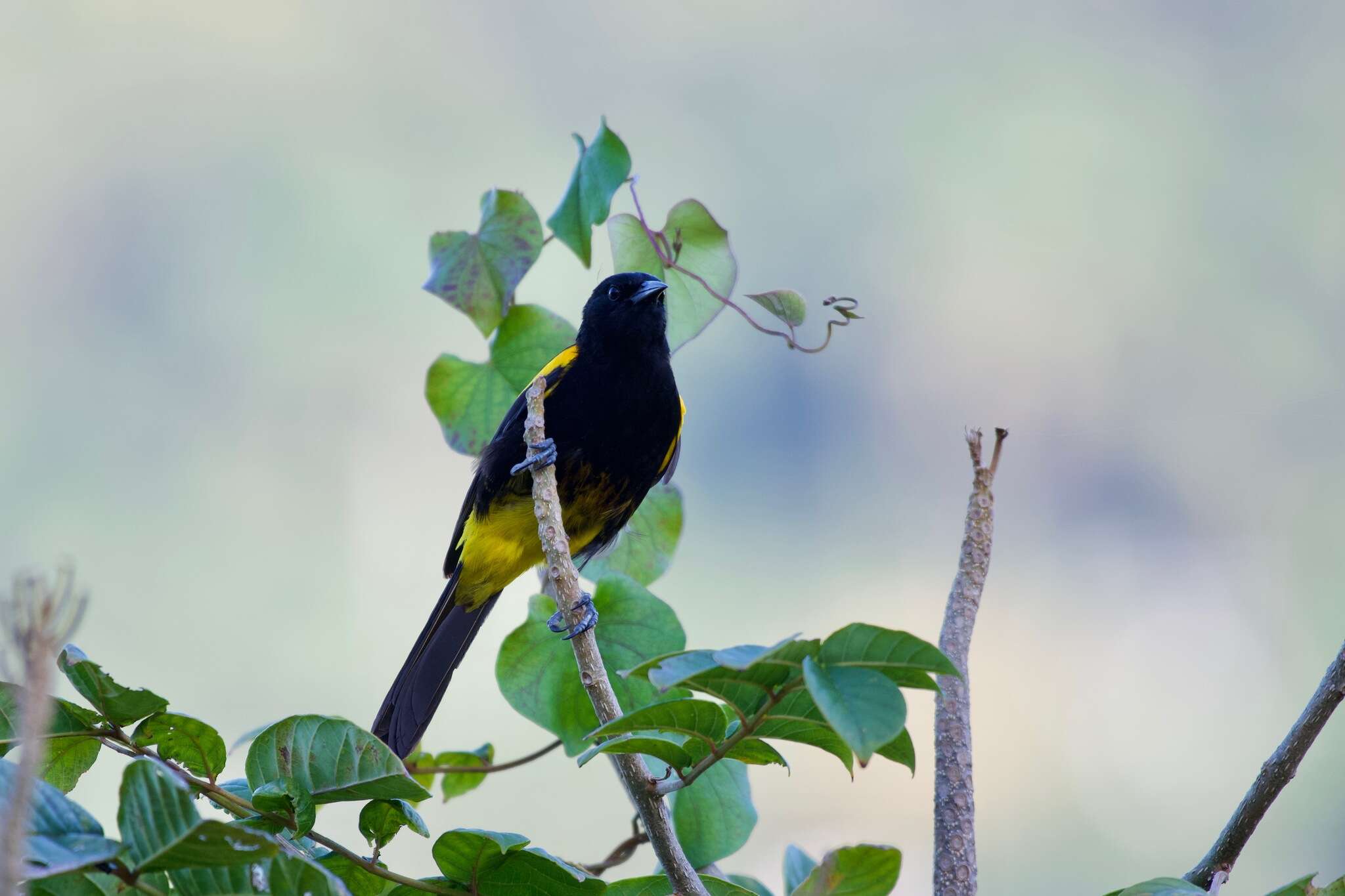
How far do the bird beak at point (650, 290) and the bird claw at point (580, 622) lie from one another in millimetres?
687

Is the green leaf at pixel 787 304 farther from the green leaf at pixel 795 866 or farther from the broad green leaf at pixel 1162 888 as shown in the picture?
the broad green leaf at pixel 1162 888

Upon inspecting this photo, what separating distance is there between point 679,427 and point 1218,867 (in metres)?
2.00

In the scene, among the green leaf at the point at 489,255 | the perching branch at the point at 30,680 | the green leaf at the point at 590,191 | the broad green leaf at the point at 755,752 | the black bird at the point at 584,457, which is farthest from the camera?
the black bird at the point at 584,457

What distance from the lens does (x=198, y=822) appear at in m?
0.74

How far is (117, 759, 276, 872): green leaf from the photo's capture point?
746 millimetres

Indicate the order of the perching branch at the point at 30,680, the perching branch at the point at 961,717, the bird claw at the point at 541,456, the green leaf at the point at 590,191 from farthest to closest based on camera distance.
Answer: the green leaf at the point at 590,191
the bird claw at the point at 541,456
the perching branch at the point at 961,717
the perching branch at the point at 30,680

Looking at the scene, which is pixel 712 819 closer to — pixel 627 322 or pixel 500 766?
pixel 500 766

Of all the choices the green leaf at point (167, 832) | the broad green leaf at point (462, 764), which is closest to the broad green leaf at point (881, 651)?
the green leaf at point (167, 832)

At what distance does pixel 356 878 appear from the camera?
1062 millimetres

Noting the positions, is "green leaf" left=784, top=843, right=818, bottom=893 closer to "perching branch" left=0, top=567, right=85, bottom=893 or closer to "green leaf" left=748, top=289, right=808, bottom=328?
"green leaf" left=748, top=289, right=808, bottom=328

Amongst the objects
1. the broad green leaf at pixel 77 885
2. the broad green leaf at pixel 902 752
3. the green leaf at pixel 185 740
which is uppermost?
the green leaf at pixel 185 740

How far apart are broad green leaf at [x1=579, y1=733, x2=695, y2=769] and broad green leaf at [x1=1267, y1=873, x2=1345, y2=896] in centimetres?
46

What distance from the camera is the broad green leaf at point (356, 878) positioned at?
3.41ft

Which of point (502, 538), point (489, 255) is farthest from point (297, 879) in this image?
point (502, 538)
